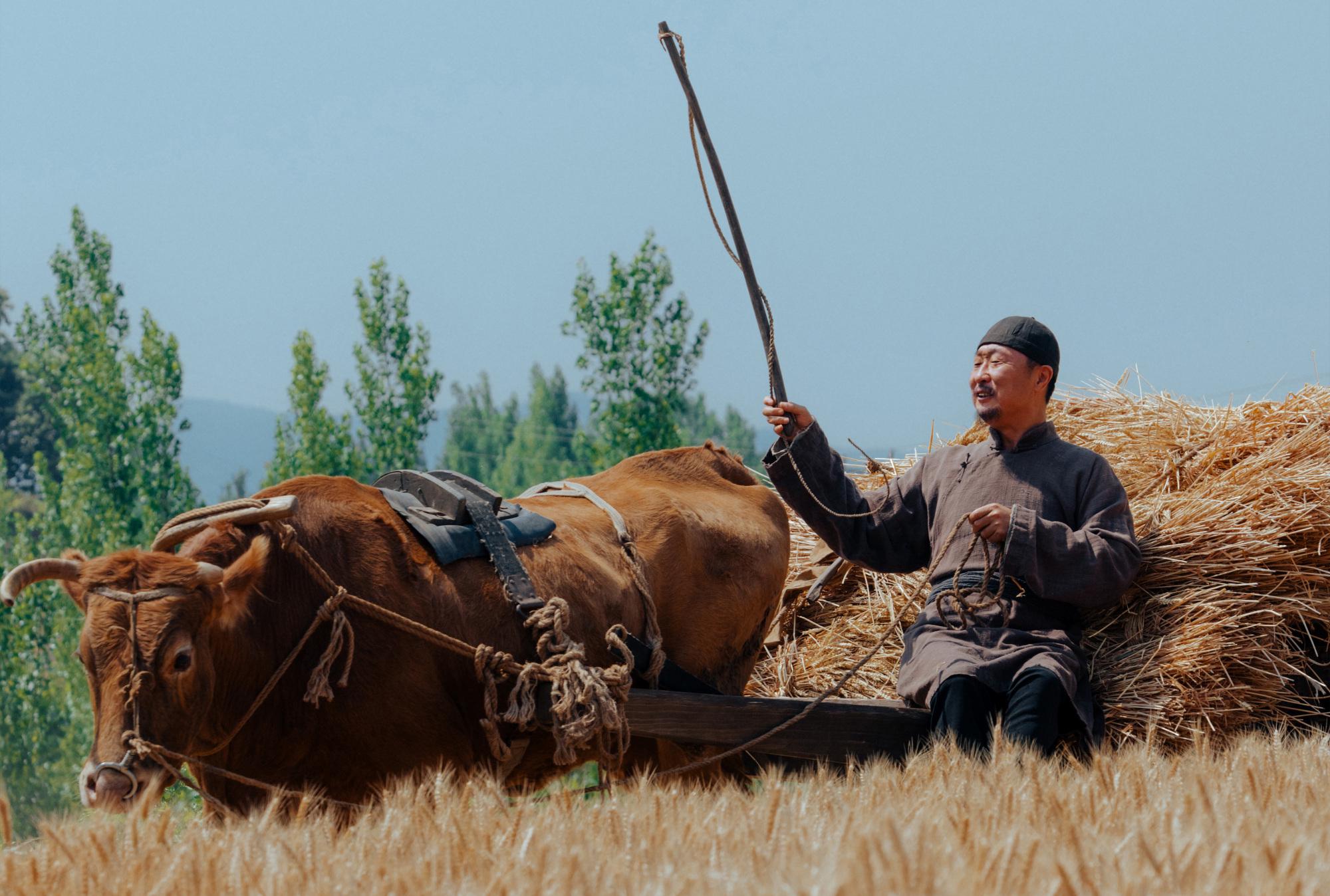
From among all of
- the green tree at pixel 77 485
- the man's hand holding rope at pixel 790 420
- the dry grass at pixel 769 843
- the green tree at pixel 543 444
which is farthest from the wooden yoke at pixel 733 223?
the green tree at pixel 543 444

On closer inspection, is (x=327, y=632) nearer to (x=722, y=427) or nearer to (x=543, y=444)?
(x=543, y=444)

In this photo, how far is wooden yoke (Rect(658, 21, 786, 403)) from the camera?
4.36 metres

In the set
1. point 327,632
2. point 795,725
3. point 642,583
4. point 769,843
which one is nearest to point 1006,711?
point 795,725

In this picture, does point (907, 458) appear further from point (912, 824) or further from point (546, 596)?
point (912, 824)

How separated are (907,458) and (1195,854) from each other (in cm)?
355

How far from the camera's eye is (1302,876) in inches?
72.7

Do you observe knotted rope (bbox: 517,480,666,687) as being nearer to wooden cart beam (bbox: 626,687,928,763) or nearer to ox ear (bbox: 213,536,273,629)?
wooden cart beam (bbox: 626,687,928,763)

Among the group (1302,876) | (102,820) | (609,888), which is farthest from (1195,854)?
(102,820)

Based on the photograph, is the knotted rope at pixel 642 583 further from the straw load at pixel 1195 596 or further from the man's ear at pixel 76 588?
the man's ear at pixel 76 588

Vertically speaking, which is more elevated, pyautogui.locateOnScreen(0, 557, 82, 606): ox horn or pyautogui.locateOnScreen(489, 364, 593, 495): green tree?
pyautogui.locateOnScreen(489, 364, 593, 495): green tree

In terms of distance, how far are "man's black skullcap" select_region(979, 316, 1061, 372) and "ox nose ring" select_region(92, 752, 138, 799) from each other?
2903 millimetres

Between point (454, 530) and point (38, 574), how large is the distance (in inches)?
43.9

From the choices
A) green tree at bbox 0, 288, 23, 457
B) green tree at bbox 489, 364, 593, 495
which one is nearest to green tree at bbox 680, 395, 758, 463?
green tree at bbox 489, 364, 593, 495

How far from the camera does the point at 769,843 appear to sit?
221 cm
